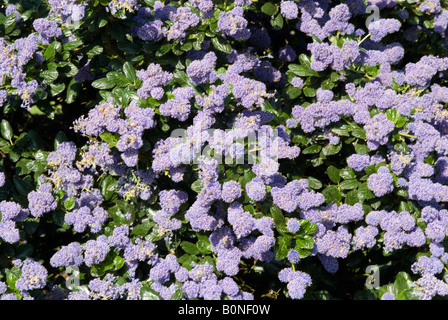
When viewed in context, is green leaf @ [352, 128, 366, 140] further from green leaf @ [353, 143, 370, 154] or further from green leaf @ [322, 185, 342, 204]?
green leaf @ [322, 185, 342, 204]

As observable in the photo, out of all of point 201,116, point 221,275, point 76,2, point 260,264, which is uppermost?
point 76,2

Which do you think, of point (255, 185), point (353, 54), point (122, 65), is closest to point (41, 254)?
point (122, 65)

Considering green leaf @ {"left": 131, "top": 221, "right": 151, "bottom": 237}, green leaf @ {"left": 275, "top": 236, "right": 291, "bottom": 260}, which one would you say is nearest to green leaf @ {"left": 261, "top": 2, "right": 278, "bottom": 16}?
green leaf @ {"left": 275, "top": 236, "right": 291, "bottom": 260}

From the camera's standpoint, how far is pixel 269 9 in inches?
113

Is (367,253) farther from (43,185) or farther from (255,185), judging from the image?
(43,185)

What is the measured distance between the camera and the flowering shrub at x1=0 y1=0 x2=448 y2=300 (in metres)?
2.51

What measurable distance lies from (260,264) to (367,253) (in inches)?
26.1

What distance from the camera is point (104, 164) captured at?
8.79 feet

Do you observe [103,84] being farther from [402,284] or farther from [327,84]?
[402,284]

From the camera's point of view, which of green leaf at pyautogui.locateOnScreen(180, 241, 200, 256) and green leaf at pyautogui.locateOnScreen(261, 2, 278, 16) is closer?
green leaf at pyautogui.locateOnScreen(180, 241, 200, 256)

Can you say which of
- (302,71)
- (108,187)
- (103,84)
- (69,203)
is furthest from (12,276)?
(302,71)

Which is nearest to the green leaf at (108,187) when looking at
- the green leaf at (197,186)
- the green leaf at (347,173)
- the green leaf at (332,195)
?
the green leaf at (197,186)

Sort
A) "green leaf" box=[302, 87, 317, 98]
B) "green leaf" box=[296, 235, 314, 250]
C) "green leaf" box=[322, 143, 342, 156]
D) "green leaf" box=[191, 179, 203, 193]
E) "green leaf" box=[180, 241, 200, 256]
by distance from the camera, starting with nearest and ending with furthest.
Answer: "green leaf" box=[296, 235, 314, 250], "green leaf" box=[191, 179, 203, 193], "green leaf" box=[180, 241, 200, 256], "green leaf" box=[322, 143, 342, 156], "green leaf" box=[302, 87, 317, 98]
